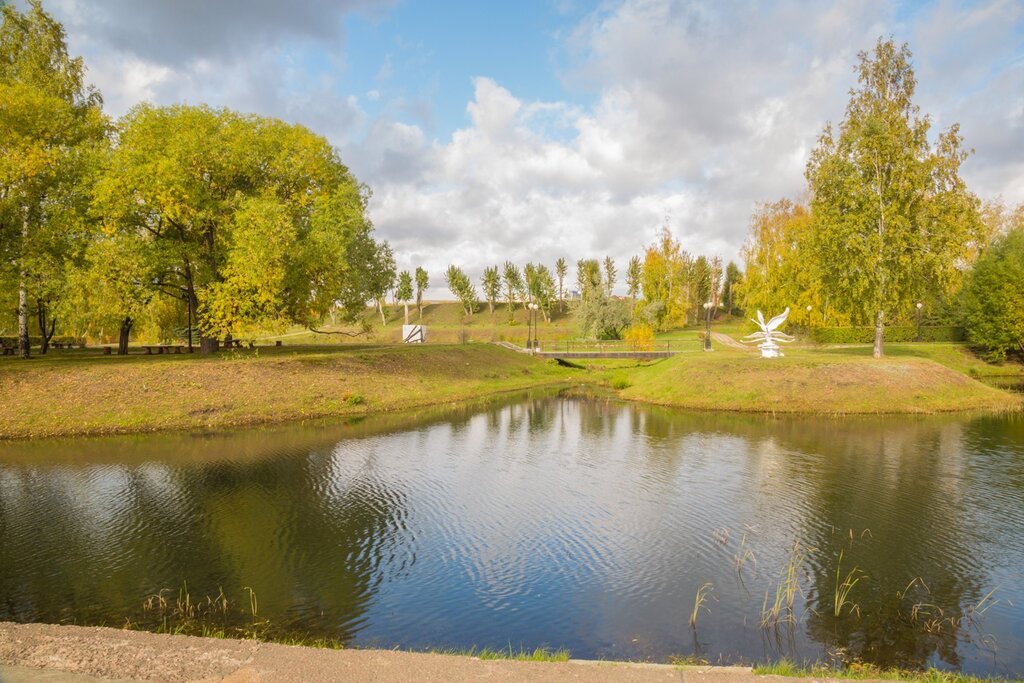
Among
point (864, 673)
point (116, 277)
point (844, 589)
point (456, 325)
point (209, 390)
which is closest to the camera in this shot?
point (864, 673)

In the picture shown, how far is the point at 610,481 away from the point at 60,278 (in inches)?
1595

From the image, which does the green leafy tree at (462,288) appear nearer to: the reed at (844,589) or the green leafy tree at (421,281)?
the green leafy tree at (421,281)

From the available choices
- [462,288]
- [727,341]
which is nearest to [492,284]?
[462,288]

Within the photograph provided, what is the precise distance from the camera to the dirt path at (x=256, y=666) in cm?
818

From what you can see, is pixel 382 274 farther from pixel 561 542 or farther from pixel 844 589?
pixel 844 589

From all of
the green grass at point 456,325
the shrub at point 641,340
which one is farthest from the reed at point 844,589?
the green grass at point 456,325

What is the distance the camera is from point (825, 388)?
39.3 m

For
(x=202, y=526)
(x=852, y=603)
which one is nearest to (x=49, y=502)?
(x=202, y=526)

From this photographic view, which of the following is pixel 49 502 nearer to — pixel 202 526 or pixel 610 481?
pixel 202 526

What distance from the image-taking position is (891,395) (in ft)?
125

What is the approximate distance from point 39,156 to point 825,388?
51652mm

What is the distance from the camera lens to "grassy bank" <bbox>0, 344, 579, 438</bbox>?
33.1m

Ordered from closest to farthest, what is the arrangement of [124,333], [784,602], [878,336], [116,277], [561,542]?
[784,602] < [561,542] < [116,277] < [878,336] < [124,333]

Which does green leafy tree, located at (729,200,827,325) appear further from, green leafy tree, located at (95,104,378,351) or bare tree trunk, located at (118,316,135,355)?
bare tree trunk, located at (118,316,135,355)
